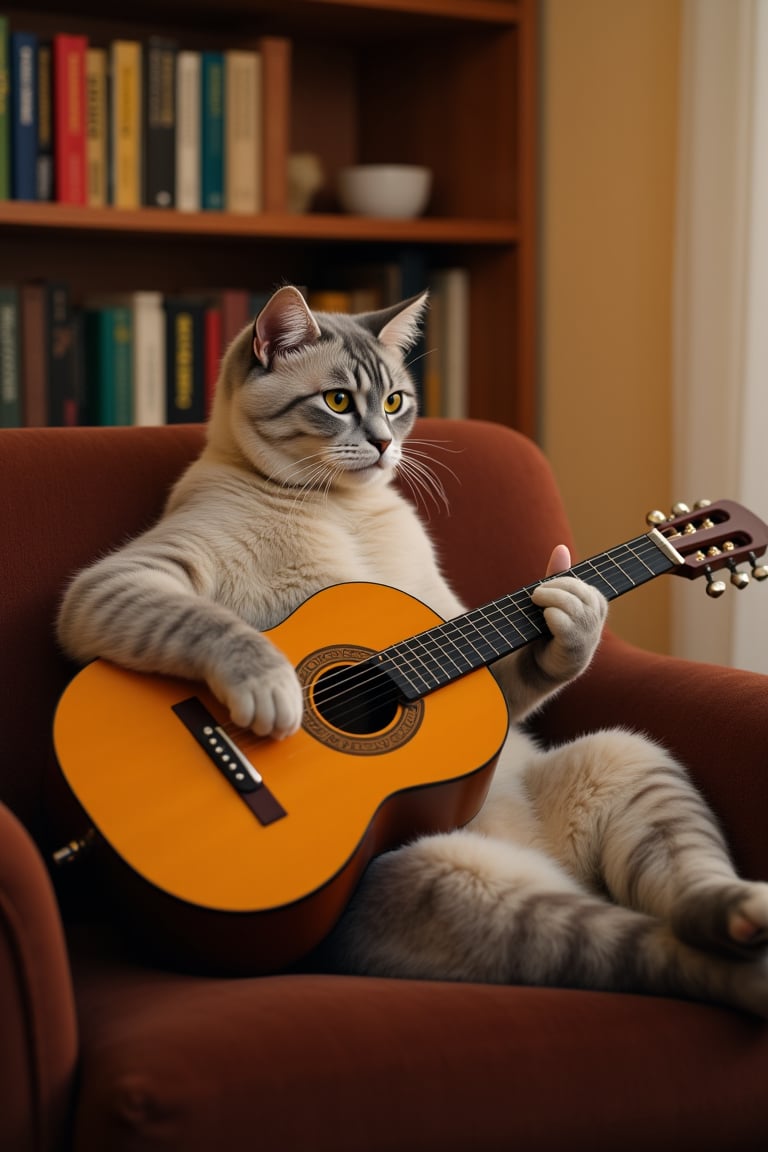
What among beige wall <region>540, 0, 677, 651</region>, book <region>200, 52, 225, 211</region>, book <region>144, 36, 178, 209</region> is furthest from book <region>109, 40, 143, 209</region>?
beige wall <region>540, 0, 677, 651</region>

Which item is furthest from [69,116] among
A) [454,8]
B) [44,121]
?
[454,8]

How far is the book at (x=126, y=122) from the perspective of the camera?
85.3 inches

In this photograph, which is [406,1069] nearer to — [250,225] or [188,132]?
[250,225]

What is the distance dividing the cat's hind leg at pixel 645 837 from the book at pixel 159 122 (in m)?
1.42

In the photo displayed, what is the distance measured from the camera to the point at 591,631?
1183mm

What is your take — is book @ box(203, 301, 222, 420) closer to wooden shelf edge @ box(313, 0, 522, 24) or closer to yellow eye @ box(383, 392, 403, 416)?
wooden shelf edge @ box(313, 0, 522, 24)

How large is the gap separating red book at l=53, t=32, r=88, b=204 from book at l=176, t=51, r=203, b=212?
0.57ft

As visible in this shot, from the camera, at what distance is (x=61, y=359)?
222cm

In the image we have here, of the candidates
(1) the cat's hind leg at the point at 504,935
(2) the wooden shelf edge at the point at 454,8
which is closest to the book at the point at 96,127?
(2) the wooden shelf edge at the point at 454,8

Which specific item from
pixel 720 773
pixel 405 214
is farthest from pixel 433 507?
pixel 405 214

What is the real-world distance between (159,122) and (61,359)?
1.53 ft

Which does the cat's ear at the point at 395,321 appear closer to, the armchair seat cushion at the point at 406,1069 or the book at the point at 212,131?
the armchair seat cushion at the point at 406,1069

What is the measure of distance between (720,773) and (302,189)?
1.69m

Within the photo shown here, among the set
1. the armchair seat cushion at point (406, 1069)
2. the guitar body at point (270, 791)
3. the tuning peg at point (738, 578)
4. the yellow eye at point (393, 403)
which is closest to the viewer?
the armchair seat cushion at point (406, 1069)
